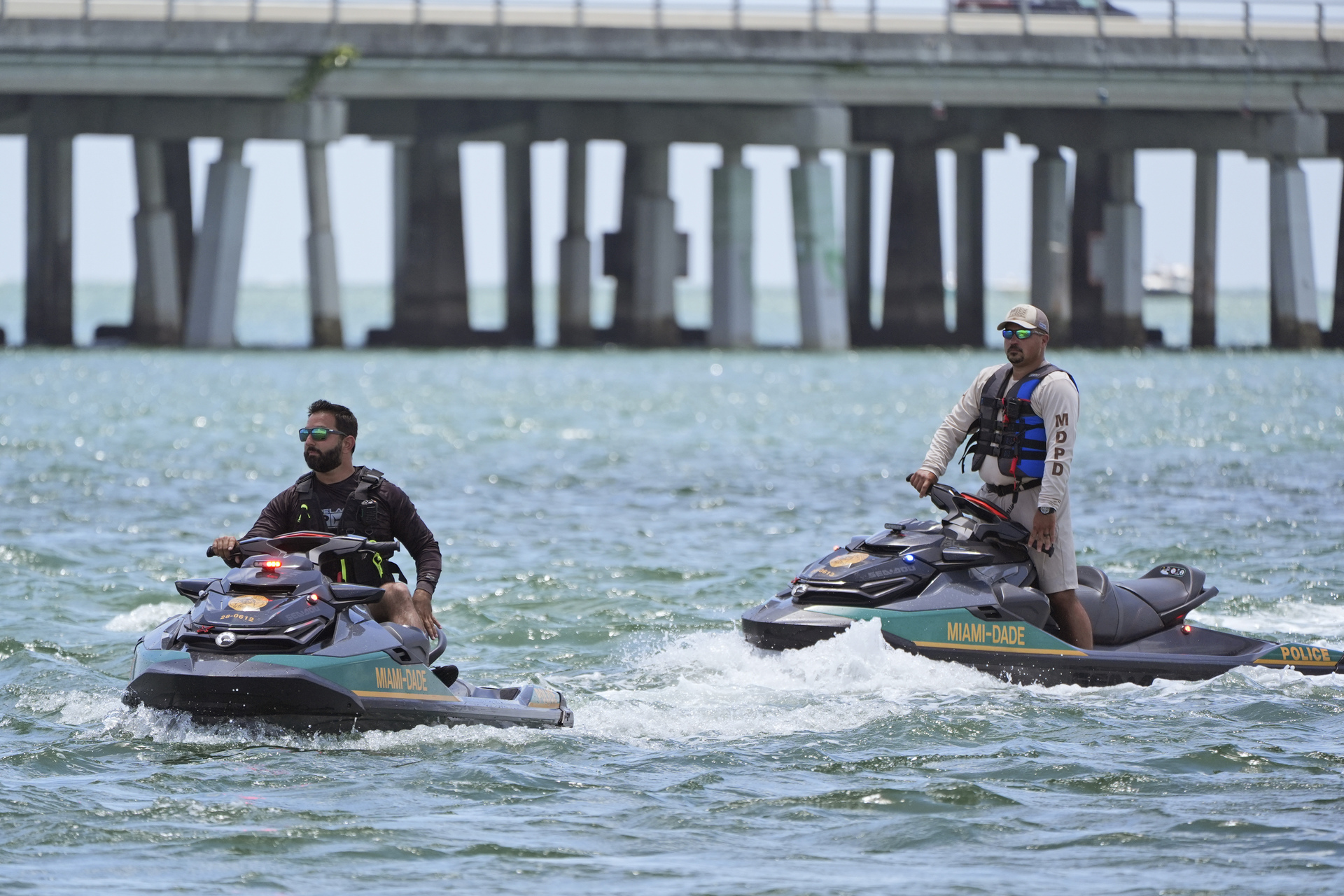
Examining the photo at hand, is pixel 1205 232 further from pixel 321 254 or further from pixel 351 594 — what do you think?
pixel 351 594

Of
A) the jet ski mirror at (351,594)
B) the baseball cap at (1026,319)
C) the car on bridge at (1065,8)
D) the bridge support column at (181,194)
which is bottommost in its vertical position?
the jet ski mirror at (351,594)

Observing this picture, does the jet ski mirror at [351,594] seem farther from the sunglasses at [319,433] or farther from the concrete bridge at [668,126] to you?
the concrete bridge at [668,126]

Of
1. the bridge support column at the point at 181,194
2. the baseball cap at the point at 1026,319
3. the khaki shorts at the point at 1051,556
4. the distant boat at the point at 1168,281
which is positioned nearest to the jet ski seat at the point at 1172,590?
the khaki shorts at the point at 1051,556

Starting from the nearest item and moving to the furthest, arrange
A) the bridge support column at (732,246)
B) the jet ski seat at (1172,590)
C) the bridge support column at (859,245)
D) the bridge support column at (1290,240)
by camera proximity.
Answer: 1. the jet ski seat at (1172,590)
2. the bridge support column at (1290,240)
3. the bridge support column at (732,246)
4. the bridge support column at (859,245)

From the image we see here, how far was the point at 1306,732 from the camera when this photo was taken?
995cm

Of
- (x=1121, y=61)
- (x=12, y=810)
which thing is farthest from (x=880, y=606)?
(x=1121, y=61)

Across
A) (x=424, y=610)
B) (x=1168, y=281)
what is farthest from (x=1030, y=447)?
(x=1168, y=281)

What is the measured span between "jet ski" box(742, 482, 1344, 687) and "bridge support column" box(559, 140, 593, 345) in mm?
42376

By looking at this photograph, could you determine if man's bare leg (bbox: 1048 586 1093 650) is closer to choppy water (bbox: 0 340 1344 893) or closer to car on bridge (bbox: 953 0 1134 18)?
choppy water (bbox: 0 340 1344 893)

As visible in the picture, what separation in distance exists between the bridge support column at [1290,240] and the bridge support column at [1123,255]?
4.04 m

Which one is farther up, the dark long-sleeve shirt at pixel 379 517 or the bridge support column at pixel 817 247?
the bridge support column at pixel 817 247

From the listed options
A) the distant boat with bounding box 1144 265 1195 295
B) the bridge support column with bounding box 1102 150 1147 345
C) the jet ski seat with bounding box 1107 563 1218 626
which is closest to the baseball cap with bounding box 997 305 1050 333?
the jet ski seat with bounding box 1107 563 1218 626

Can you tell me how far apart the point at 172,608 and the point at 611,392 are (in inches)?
946

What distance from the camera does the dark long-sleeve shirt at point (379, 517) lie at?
9.61 meters
